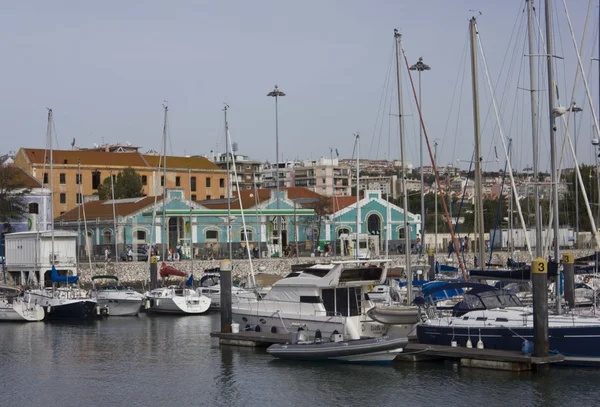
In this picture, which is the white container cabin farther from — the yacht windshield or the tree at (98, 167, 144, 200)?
the tree at (98, 167, 144, 200)

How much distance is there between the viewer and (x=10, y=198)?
73.8 metres

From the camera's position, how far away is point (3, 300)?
1913 inches

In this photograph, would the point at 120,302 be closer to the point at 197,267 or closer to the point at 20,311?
the point at 20,311

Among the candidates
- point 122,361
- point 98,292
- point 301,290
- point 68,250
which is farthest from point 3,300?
point 301,290

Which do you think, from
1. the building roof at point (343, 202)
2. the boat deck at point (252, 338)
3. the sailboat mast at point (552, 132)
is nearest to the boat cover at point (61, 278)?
the boat deck at point (252, 338)

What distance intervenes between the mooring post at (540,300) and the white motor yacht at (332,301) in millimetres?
5863

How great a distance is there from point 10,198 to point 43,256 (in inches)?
707

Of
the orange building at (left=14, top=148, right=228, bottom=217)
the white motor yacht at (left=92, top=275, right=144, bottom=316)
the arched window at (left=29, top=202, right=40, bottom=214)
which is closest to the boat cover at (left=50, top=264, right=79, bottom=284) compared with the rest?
the white motor yacht at (left=92, top=275, right=144, bottom=316)

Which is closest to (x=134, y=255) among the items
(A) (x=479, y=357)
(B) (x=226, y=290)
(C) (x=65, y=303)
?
(C) (x=65, y=303)

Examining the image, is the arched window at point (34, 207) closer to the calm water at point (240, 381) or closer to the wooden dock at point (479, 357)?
the calm water at point (240, 381)

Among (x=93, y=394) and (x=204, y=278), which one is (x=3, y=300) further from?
(x=93, y=394)

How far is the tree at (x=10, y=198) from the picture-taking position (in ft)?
240

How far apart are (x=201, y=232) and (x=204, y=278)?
58.8 feet

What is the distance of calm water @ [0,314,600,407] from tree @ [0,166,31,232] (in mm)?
37260
